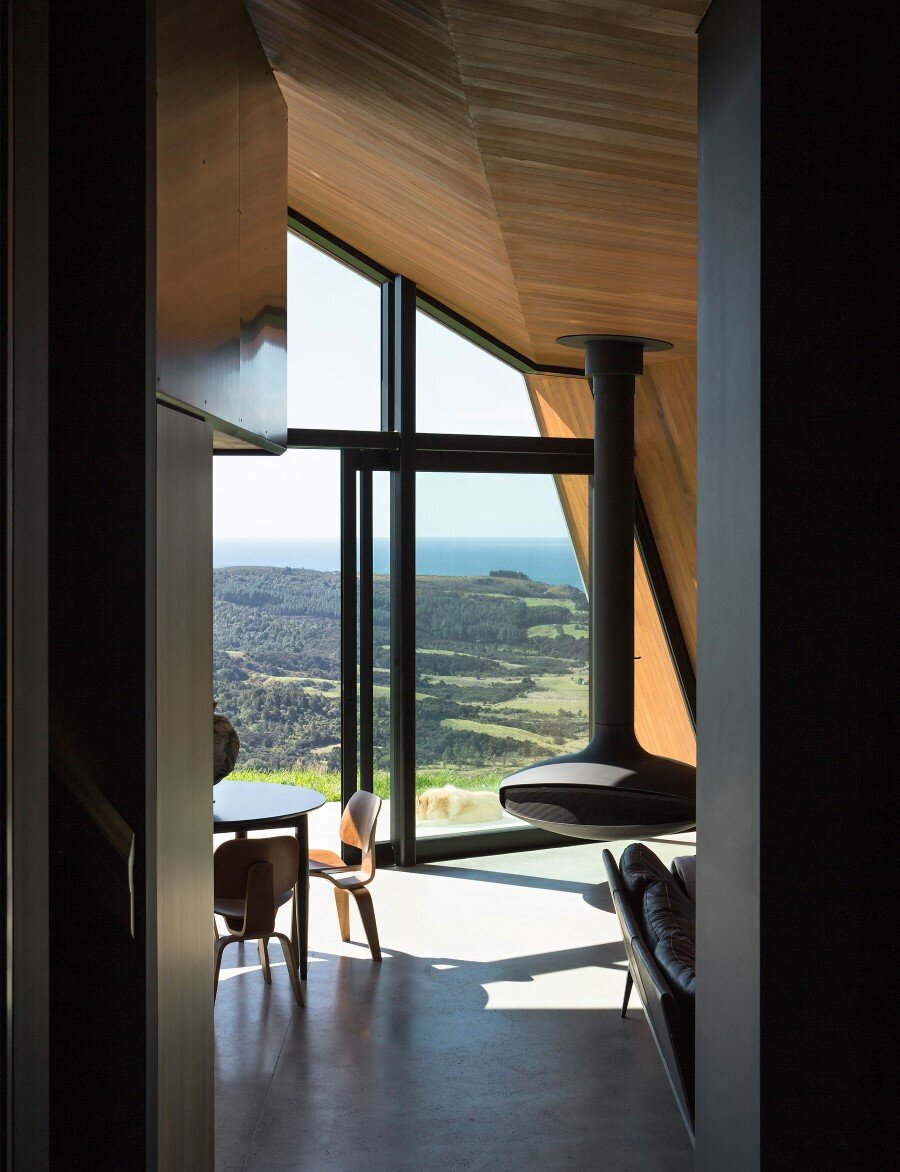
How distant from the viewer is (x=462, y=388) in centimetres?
811

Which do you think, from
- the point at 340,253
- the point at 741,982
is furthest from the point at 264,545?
the point at 741,982

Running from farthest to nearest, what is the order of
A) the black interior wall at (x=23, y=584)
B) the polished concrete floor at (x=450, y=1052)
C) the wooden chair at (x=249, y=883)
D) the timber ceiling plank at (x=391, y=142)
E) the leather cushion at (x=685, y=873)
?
the leather cushion at (x=685, y=873) → the wooden chair at (x=249, y=883) → the polished concrete floor at (x=450, y=1052) → the timber ceiling plank at (x=391, y=142) → the black interior wall at (x=23, y=584)

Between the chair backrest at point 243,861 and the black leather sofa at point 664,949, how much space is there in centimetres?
157

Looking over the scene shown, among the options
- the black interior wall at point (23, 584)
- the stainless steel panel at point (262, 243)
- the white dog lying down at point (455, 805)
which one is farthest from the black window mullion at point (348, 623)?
the black interior wall at point (23, 584)

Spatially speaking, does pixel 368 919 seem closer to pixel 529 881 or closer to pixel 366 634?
pixel 529 881

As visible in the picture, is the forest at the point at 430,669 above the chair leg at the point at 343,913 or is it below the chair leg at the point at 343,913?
above

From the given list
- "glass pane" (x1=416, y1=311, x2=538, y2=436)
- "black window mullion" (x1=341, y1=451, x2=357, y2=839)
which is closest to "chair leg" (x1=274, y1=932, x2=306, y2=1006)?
"black window mullion" (x1=341, y1=451, x2=357, y2=839)

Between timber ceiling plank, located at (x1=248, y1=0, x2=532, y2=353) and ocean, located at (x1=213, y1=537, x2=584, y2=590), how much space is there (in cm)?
162

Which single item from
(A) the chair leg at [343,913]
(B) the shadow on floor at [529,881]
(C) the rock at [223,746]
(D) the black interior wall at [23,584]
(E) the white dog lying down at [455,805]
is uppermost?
(D) the black interior wall at [23,584]

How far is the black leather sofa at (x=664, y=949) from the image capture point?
136 inches

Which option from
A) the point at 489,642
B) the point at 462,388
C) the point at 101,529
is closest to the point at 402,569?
the point at 489,642

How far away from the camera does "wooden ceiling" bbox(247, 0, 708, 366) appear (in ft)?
9.09
